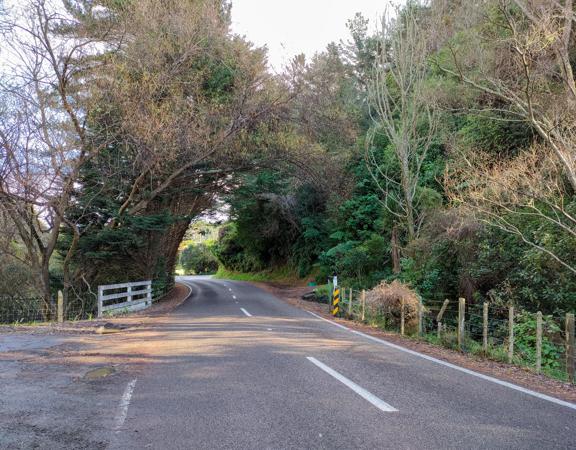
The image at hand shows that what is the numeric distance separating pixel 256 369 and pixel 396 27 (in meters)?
17.0

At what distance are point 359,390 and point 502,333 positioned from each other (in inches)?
315

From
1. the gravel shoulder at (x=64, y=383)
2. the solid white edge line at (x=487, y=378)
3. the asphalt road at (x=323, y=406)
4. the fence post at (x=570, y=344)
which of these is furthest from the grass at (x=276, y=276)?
the asphalt road at (x=323, y=406)

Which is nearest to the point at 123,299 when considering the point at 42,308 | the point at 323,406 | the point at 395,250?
the point at 42,308

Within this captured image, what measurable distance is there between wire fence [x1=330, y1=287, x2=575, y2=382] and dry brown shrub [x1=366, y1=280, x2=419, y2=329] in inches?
1.1

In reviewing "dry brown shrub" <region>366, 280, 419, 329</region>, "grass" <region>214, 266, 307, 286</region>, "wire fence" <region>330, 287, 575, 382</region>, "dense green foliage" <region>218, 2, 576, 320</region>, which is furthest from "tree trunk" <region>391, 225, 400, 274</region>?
"grass" <region>214, 266, 307, 286</region>

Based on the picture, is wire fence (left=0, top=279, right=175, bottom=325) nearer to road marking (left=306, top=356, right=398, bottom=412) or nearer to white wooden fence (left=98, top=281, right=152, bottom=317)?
white wooden fence (left=98, top=281, right=152, bottom=317)

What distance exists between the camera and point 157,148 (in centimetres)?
1631

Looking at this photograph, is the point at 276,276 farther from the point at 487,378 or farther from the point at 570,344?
the point at 487,378

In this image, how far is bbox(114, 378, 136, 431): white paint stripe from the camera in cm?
433

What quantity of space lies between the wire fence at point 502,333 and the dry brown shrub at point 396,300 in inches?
1.1

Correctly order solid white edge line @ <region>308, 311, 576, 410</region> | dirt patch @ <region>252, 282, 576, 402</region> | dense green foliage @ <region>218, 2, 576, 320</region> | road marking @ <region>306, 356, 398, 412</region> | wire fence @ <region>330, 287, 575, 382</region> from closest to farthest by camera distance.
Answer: road marking @ <region>306, 356, 398, 412</region> → solid white edge line @ <region>308, 311, 576, 410</region> → dirt patch @ <region>252, 282, 576, 402</region> → wire fence @ <region>330, 287, 575, 382</region> → dense green foliage @ <region>218, 2, 576, 320</region>

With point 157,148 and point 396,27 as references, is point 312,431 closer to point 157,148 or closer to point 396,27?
point 157,148

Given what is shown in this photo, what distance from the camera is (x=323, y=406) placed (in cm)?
477

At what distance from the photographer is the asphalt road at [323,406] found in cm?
386
